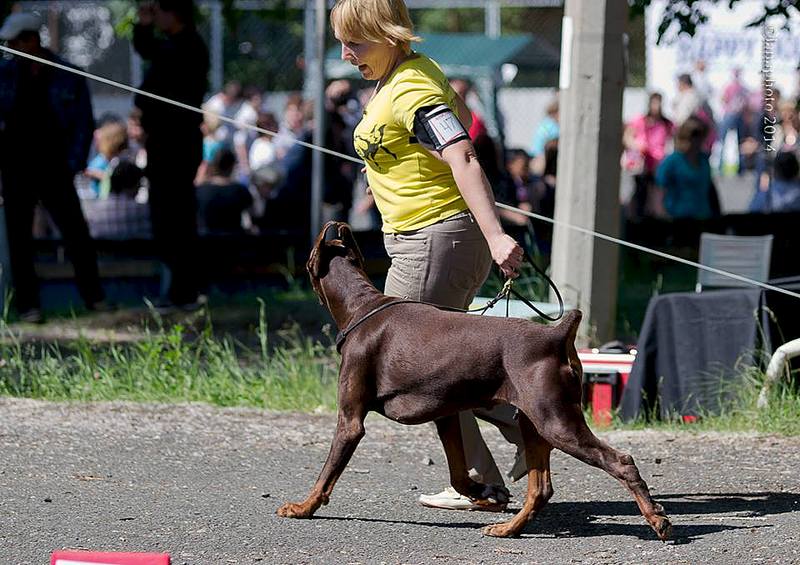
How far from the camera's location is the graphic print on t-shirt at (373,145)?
16.5ft

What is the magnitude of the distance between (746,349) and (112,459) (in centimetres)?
312

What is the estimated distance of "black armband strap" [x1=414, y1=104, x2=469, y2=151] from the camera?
4.88 metres

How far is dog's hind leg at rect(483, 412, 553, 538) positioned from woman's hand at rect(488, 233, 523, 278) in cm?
53

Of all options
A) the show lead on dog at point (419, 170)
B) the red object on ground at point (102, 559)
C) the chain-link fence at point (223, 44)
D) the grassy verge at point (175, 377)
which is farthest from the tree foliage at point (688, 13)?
the chain-link fence at point (223, 44)

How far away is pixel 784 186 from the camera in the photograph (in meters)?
15.2

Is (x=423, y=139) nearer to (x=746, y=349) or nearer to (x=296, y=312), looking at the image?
(x=746, y=349)

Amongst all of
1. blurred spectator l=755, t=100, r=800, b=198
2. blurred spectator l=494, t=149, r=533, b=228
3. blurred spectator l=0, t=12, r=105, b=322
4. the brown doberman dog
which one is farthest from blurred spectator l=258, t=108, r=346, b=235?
the brown doberman dog

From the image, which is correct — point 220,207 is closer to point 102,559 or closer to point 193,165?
point 193,165

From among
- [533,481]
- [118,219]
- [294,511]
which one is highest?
[118,219]

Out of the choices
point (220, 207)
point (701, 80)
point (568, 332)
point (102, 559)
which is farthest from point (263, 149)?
point (102, 559)

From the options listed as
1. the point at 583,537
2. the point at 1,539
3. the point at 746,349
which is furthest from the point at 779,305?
the point at 1,539

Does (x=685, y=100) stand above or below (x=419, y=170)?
above

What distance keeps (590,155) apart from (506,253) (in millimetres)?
3533

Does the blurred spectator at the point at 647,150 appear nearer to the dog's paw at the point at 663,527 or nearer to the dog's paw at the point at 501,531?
the dog's paw at the point at 501,531
